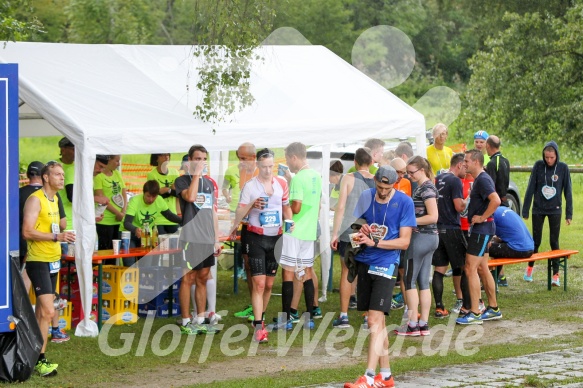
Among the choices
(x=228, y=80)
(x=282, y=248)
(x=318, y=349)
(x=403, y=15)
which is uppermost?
(x=403, y=15)

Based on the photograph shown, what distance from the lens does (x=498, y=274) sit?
14.0 meters

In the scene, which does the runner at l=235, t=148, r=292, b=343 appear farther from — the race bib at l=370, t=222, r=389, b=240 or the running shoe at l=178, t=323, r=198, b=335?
the race bib at l=370, t=222, r=389, b=240

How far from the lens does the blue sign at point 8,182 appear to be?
8320 millimetres

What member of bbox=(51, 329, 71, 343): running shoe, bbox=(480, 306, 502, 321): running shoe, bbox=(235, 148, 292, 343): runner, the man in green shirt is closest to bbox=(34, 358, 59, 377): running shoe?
bbox=(51, 329, 71, 343): running shoe

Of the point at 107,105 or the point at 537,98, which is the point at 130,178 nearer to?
the point at 537,98

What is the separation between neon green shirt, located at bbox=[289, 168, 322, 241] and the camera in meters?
11.1

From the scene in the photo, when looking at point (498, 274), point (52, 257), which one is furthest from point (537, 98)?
point (52, 257)

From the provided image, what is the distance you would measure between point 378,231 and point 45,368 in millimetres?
3143

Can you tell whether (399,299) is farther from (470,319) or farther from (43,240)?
(43,240)

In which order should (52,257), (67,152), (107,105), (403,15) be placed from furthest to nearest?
1. (403,15)
2. (67,152)
3. (107,105)
4. (52,257)

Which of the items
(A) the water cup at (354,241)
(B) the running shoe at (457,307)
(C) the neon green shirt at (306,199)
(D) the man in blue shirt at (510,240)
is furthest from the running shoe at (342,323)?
(A) the water cup at (354,241)

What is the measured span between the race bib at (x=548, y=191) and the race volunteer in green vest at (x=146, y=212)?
5.45 m

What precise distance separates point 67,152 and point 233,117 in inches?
80.3

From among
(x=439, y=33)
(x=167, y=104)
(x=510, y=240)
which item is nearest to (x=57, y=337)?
(x=167, y=104)
